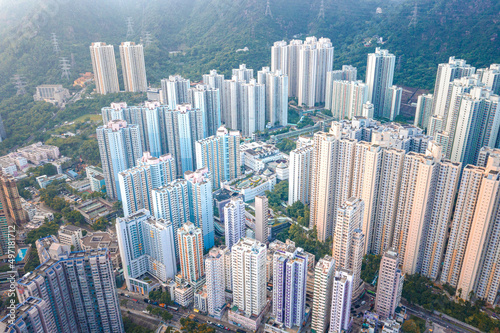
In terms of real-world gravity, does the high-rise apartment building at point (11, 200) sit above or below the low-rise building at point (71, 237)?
above

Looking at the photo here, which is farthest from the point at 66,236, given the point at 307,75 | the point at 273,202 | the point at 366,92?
the point at 307,75

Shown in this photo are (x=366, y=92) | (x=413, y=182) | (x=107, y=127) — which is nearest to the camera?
(x=413, y=182)

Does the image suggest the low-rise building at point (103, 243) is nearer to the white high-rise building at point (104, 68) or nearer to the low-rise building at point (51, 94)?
the low-rise building at point (51, 94)

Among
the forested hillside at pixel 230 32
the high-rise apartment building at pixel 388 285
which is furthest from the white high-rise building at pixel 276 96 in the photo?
the high-rise apartment building at pixel 388 285

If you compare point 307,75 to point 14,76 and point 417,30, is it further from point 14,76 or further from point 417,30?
point 14,76

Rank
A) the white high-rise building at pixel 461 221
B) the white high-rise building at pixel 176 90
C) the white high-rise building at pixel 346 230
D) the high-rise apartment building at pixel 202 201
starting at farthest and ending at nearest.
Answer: the white high-rise building at pixel 176 90
the high-rise apartment building at pixel 202 201
the white high-rise building at pixel 461 221
the white high-rise building at pixel 346 230

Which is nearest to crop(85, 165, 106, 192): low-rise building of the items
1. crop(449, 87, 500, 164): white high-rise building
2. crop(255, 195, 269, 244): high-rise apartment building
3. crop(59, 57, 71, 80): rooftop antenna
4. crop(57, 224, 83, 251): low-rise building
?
crop(57, 224, 83, 251): low-rise building

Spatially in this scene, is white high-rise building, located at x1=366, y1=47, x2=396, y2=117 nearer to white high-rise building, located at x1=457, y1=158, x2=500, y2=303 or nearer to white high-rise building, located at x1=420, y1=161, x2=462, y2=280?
white high-rise building, located at x1=420, y1=161, x2=462, y2=280
